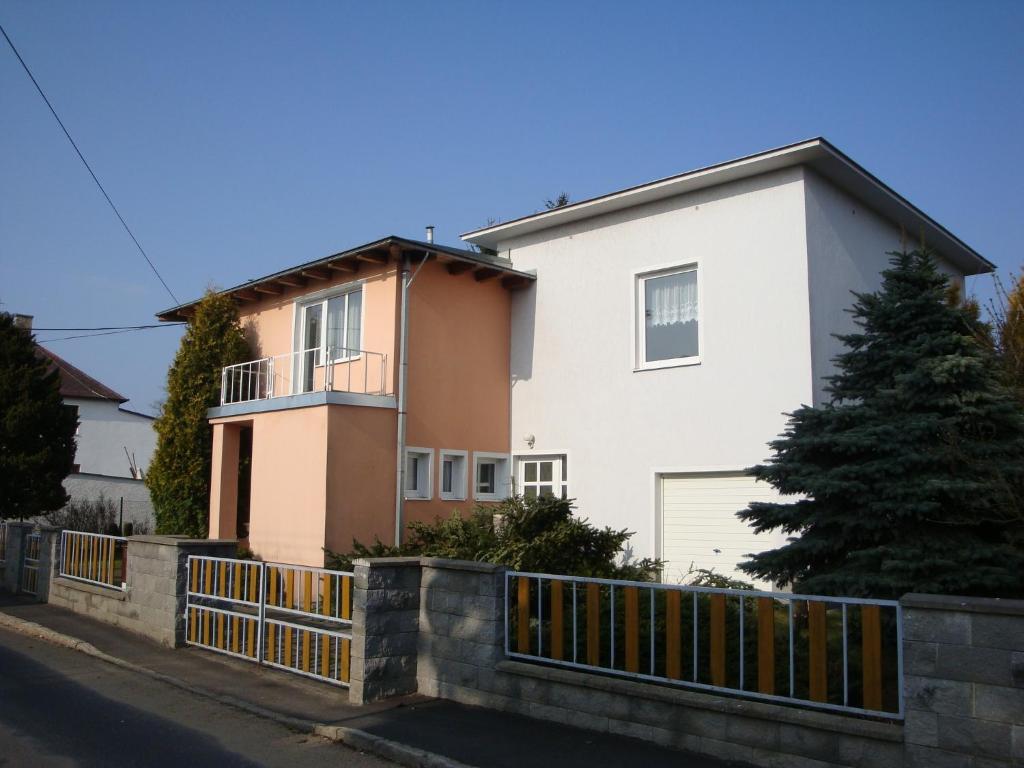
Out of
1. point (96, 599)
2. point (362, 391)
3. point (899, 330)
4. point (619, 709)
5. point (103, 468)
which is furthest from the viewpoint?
point (103, 468)

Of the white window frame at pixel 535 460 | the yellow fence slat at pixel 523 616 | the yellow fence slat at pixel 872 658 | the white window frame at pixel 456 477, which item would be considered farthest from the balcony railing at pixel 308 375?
the yellow fence slat at pixel 872 658

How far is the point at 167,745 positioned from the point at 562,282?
10.7 metres

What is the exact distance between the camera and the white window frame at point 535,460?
50.5 ft

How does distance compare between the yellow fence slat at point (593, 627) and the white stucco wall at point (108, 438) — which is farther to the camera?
the white stucco wall at point (108, 438)

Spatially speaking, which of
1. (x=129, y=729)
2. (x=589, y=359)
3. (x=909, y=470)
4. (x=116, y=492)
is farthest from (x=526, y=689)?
(x=116, y=492)

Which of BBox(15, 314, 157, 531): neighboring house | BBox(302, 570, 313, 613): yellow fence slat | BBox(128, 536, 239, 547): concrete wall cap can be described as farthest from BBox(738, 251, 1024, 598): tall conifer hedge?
BBox(15, 314, 157, 531): neighboring house

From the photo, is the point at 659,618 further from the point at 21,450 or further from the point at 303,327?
the point at 21,450

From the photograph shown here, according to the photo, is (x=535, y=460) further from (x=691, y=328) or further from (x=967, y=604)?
(x=967, y=604)

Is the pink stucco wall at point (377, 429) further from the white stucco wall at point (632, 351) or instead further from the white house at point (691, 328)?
the white house at point (691, 328)

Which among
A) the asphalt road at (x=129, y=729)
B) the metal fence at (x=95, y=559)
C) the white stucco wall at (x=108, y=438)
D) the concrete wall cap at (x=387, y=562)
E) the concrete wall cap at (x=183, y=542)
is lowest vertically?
the asphalt road at (x=129, y=729)

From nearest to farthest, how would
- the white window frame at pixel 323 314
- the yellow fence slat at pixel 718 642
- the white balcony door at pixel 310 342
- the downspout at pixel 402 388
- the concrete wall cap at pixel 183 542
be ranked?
1. the yellow fence slat at pixel 718 642
2. the concrete wall cap at pixel 183 542
3. the downspout at pixel 402 388
4. the white window frame at pixel 323 314
5. the white balcony door at pixel 310 342

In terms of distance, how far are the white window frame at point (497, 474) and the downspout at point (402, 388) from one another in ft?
5.27

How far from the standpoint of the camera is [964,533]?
297 inches

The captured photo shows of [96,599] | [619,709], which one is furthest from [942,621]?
[96,599]
